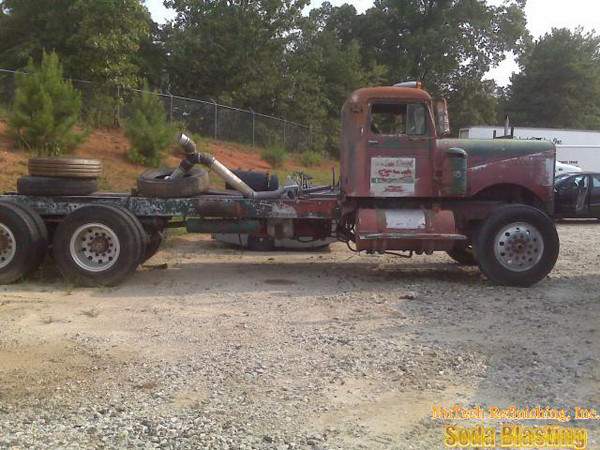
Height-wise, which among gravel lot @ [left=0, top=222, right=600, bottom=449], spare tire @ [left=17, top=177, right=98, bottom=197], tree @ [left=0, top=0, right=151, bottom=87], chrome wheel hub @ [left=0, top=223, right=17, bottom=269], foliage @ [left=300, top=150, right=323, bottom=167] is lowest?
gravel lot @ [left=0, top=222, right=600, bottom=449]

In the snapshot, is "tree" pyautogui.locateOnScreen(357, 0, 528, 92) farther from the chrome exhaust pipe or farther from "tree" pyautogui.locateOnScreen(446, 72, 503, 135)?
the chrome exhaust pipe

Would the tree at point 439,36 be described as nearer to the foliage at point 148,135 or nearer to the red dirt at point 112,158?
the red dirt at point 112,158

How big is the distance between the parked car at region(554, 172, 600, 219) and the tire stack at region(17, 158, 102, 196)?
476 inches

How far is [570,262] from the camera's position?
10328 millimetres

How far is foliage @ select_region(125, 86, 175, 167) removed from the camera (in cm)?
1883

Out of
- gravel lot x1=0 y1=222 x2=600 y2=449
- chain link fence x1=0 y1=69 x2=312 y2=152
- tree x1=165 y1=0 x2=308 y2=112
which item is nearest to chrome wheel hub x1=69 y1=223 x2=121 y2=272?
gravel lot x1=0 y1=222 x2=600 y2=449

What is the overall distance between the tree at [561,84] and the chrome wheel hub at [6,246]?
Result: 51.0 meters

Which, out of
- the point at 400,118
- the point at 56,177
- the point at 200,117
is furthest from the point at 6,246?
the point at 200,117

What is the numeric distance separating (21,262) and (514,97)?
54656 mm

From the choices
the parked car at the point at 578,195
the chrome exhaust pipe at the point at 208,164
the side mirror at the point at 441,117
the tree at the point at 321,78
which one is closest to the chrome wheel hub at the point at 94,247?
the chrome exhaust pipe at the point at 208,164

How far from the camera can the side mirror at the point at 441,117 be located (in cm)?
855

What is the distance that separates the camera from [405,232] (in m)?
8.27

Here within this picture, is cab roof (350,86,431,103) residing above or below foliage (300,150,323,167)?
below

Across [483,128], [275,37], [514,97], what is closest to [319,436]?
[483,128]
